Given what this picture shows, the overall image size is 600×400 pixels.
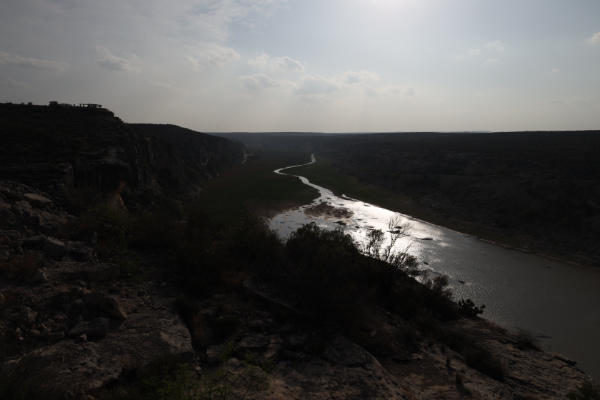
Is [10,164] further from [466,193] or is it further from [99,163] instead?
[466,193]

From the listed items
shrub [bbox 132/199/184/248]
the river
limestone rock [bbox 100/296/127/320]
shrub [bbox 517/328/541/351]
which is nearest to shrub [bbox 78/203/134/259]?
shrub [bbox 132/199/184/248]

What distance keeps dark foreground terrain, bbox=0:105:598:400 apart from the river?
3.09 meters

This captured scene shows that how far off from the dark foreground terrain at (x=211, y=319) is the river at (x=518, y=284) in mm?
3094

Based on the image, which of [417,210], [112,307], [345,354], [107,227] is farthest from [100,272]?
[417,210]

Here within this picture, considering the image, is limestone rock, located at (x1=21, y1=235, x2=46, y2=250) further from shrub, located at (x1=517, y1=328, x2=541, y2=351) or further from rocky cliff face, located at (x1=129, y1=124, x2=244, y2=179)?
rocky cliff face, located at (x1=129, y1=124, x2=244, y2=179)

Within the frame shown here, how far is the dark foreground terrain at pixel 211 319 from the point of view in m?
7.59

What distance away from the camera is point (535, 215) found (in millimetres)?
37281

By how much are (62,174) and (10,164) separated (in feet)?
9.92

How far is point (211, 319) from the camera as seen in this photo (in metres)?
11.2

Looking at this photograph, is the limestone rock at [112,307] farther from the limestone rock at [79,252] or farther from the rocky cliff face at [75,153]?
the rocky cliff face at [75,153]

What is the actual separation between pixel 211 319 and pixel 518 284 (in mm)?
23728

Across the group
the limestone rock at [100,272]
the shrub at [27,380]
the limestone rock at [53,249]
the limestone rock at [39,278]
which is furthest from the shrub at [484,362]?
the limestone rock at [53,249]

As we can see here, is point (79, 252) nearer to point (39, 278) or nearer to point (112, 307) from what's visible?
point (39, 278)

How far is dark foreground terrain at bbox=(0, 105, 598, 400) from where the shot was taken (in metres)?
7.59
